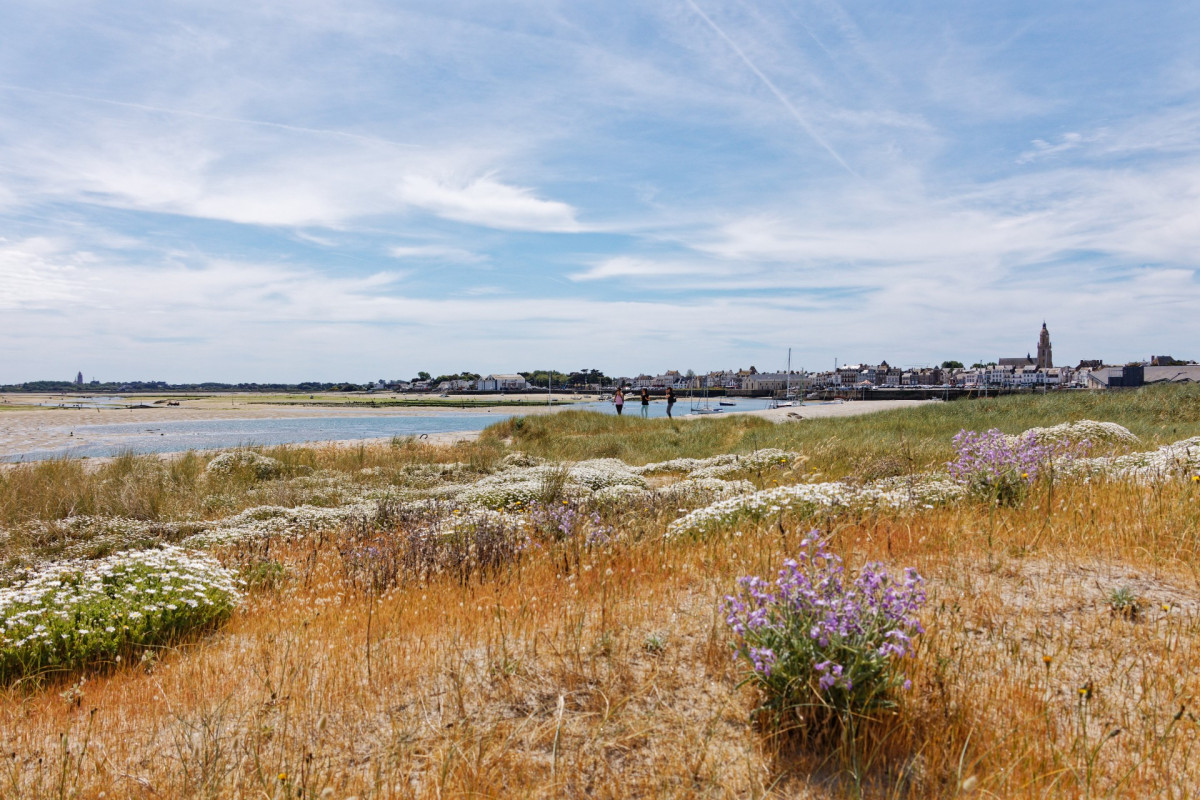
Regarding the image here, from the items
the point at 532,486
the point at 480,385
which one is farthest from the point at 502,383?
the point at 532,486

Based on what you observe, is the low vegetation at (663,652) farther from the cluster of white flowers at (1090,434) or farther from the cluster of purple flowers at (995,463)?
the cluster of white flowers at (1090,434)

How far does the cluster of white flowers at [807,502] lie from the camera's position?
24.1 feet

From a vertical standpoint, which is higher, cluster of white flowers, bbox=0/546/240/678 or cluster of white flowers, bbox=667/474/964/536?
cluster of white flowers, bbox=667/474/964/536

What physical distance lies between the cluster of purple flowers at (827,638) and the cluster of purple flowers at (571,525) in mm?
Answer: 3809

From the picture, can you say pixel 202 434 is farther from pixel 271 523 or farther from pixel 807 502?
pixel 807 502

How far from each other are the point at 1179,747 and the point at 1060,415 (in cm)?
2340

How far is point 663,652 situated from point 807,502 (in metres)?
4.03

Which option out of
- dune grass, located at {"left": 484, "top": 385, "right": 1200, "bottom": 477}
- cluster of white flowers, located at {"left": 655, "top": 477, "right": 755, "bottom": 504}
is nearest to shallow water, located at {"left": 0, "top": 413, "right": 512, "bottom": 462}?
dune grass, located at {"left": 484, "top": 385, "right": 1200, "bottom": 477}

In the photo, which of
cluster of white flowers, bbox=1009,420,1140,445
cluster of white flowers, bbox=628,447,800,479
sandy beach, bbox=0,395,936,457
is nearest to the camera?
cluster of white flowers, bbox=1009,420,1140,445

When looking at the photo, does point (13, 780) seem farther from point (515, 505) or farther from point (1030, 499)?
point (1030, 499)

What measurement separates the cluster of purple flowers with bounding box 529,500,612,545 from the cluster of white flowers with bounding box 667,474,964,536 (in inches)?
34.4

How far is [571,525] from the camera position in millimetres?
7930

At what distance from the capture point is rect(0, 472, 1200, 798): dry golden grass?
2.92 metres

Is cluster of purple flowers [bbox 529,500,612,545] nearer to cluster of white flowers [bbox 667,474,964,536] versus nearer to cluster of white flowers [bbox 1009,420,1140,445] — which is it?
cluster of white flowers [bbox 667,474,964,536]
